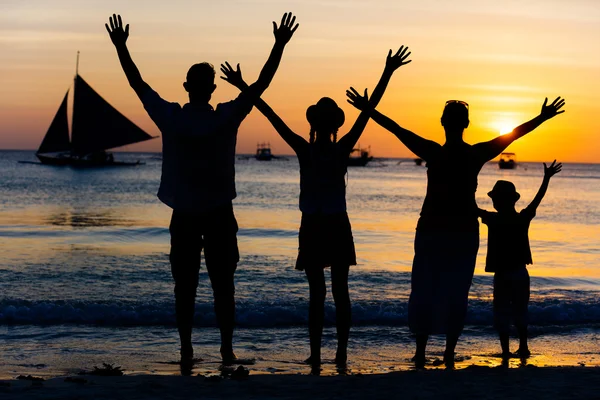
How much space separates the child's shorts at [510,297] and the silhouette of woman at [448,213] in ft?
3.30

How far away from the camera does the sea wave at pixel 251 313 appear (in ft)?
27.3

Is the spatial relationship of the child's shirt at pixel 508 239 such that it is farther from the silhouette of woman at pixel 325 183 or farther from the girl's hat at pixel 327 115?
the girl's hat at pixel 327 115

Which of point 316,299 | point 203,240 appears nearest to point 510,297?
point 316,299

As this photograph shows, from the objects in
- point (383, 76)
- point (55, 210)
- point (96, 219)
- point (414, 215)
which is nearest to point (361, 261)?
point (383, 76)

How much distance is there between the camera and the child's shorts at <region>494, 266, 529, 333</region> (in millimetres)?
5891

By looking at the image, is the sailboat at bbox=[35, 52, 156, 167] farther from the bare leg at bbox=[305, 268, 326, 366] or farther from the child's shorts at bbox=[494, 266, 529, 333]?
the bare leg at bbox=[305, 268, 326, 366]

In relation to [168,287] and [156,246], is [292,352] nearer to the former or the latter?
[168,287]

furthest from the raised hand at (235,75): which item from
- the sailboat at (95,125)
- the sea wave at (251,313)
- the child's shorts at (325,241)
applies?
the sailboat at (95,125)

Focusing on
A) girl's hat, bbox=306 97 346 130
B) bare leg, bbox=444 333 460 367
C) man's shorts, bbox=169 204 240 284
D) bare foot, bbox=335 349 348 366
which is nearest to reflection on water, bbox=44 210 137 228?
bare foot, bbox=335 349 348 366

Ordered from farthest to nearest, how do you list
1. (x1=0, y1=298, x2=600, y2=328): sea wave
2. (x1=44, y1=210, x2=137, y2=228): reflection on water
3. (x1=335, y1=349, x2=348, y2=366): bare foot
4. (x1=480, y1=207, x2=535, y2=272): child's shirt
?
(x1=44, y1=210, x2=137, y2=228): reflection on water
(x1=0, y1=298, x2=600, y2=328): sea wave
(x1=480, y1=207, x2=535, y2=272): child's shirt
(x1=335, y1=349, x2=348, y2=366): bare foot

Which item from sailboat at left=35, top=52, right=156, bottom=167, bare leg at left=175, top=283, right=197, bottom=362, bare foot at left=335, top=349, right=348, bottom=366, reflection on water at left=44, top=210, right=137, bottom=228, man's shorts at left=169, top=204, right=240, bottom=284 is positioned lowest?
reflection on water at left=44, top=210, right=137, bottom=228

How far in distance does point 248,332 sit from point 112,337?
132 cm

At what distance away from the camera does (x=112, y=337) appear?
7344 mm

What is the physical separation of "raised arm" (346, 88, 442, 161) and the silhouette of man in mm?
534
